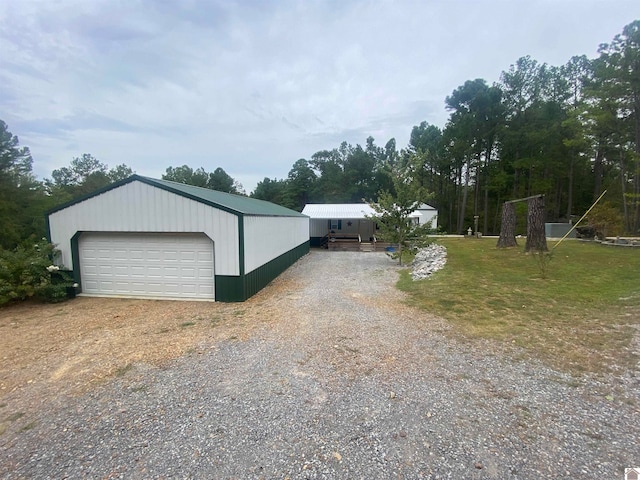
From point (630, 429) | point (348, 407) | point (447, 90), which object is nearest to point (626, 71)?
point (447, 90)

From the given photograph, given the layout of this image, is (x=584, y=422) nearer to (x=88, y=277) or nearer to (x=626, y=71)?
(x=88, y=277)

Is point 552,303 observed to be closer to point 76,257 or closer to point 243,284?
point 243,284

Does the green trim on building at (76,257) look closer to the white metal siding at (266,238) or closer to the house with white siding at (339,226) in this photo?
the white metal siding at (266,238)

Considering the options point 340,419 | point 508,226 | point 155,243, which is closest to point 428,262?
point 508,226

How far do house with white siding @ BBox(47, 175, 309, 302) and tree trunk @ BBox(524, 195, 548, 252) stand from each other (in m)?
12.4

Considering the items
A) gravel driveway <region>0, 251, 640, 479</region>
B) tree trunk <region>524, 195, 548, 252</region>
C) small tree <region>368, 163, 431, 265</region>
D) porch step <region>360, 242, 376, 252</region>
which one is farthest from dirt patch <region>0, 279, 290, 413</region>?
porch step <region>360, 242, 376, 252</region>

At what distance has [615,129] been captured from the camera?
838 inches

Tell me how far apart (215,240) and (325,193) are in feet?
140

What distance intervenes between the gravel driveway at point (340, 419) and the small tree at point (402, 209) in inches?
390

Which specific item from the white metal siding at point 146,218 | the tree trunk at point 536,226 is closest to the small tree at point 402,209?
the tree trunk at point 536,226

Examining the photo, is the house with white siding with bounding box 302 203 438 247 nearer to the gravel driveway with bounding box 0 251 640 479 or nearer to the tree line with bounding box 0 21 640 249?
the tree line with bounding box 0 21 640 249

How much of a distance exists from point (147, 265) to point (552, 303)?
36.2 feet

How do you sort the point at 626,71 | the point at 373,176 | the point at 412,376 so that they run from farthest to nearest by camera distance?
the point at 373,176 → the point at 626,71 → the point at 412,376

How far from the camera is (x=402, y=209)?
14.6 meters
